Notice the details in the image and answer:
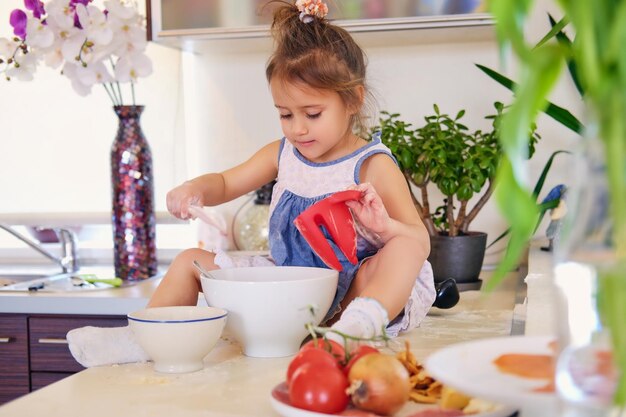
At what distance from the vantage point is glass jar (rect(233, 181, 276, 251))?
7.95 feet

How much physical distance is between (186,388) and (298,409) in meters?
0.28

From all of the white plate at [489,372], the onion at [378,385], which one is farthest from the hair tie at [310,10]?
the white plate at [489,372]

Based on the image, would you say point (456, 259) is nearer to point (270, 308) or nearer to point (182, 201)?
point (182, 201)

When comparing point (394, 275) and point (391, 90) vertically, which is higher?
point (391, 90)

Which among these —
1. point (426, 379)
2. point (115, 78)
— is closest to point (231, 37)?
point (115, 78)

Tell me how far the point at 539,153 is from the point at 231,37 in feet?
2.81

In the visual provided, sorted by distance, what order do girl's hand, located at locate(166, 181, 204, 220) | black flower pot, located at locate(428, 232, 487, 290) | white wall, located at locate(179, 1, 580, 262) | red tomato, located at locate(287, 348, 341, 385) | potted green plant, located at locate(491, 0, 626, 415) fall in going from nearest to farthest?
1. potted green plant, located at locate(491, 0, 626, 415)
2. red tomato, located at locate(287, 348, 341, 385)
3. girl's hand, located at locate(166, 181, 204, 220)
4. black flower pot, located at locate(428, 232, 487, 290)
5. white wall, located at locate(179, 1, 580, 262)

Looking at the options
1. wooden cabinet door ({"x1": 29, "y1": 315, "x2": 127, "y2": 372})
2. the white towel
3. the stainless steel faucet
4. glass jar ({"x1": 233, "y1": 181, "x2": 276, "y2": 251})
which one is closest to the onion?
the white towel

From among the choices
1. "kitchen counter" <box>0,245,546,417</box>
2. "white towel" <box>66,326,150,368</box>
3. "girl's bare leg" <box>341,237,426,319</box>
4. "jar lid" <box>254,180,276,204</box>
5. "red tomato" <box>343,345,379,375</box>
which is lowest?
"kitchen counter" <box>0,245,546,417</box>

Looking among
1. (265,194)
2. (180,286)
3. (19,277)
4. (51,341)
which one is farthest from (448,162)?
(19,277)

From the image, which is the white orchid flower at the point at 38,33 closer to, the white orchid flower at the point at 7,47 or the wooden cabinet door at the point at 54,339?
the white orchid flower at the point at 7,47

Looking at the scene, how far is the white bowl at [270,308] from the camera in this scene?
1.34 meters

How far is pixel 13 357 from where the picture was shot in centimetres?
199

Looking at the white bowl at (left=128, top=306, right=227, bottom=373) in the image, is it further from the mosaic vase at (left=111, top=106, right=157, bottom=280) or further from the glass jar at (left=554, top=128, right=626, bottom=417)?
the mosaic vase at (left=111, top=106, right=157, bottom=280)
